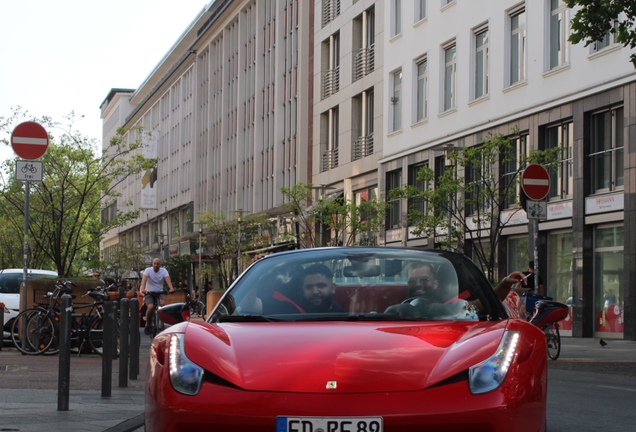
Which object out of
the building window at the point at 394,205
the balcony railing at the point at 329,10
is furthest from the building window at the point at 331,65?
the building window at the point at 394,205

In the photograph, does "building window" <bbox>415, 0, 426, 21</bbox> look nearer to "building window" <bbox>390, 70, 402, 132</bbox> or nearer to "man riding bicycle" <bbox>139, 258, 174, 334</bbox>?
"building window" <bbox>390, 70, 402, 132</bbox>

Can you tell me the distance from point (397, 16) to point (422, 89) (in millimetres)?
4168

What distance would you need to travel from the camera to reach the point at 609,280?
27234mm

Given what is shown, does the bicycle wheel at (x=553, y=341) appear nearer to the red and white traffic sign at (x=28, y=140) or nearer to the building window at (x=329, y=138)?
the red and white traffic sign at (x=28, y=140)

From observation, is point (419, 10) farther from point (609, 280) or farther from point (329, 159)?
point (609, 280)

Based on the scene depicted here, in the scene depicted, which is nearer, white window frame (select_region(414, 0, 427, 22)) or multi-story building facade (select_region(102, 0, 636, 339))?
multi-story building facade (select_region(102, 0, 636, 339))

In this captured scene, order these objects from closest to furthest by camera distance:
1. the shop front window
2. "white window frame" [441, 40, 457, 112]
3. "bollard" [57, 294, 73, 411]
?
"bollard" [57, 294, 73, 411], the shop front window, "white window frame" [441, 40, 457, 112]

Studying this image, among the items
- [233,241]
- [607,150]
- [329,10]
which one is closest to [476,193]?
[607,150]

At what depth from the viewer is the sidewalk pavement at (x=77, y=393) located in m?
8.33

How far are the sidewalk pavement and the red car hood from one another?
10.1 ft

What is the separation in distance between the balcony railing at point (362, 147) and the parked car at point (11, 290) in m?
24.3

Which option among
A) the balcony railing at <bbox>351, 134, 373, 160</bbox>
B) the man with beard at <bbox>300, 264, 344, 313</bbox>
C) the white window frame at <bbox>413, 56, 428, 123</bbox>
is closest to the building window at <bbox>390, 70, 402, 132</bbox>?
the white window frame at <bbox>413, 56, 428, 123</bbox>

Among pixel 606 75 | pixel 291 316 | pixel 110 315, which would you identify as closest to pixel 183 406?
pixel 291 316

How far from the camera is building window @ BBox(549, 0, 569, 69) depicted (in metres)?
29.6
